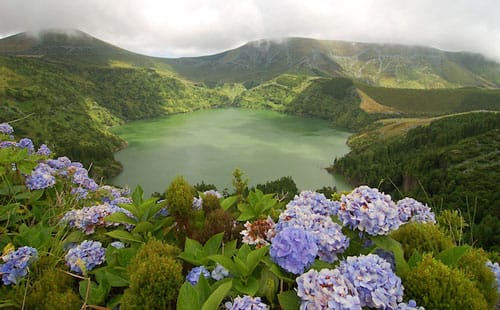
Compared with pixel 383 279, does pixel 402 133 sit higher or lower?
lower

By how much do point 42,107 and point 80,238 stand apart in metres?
141

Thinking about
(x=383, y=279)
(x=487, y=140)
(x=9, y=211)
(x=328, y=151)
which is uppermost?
(x=383, y=279)

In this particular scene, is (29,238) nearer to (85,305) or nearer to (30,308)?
(30,308)

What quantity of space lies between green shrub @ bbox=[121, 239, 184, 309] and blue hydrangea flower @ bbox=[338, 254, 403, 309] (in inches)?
37.3

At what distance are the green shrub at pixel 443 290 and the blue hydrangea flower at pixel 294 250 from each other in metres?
0.56

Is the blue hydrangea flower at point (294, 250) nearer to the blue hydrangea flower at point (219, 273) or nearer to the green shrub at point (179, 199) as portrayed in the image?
the blue hydrangea flower at point (219, 273)

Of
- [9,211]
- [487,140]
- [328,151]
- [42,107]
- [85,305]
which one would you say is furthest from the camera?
[42,107]

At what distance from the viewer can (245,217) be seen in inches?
112

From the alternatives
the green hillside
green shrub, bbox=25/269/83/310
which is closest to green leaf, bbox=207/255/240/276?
green shrub, bbox=25/269/83/310

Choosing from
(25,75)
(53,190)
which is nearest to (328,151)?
(53,190)

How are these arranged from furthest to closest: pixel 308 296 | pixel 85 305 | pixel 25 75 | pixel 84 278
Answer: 1. pixel 25 75
2. pixel 84 278
3. pixel 85 305
4. pixel 308 296

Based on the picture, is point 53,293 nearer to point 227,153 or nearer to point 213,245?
point 213,245

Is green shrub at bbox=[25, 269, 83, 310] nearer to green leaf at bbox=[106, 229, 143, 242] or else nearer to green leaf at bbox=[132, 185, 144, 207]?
green leaf at bbox=[106, 229, 143, 242]

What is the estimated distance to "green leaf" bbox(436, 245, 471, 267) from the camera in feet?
6.23
